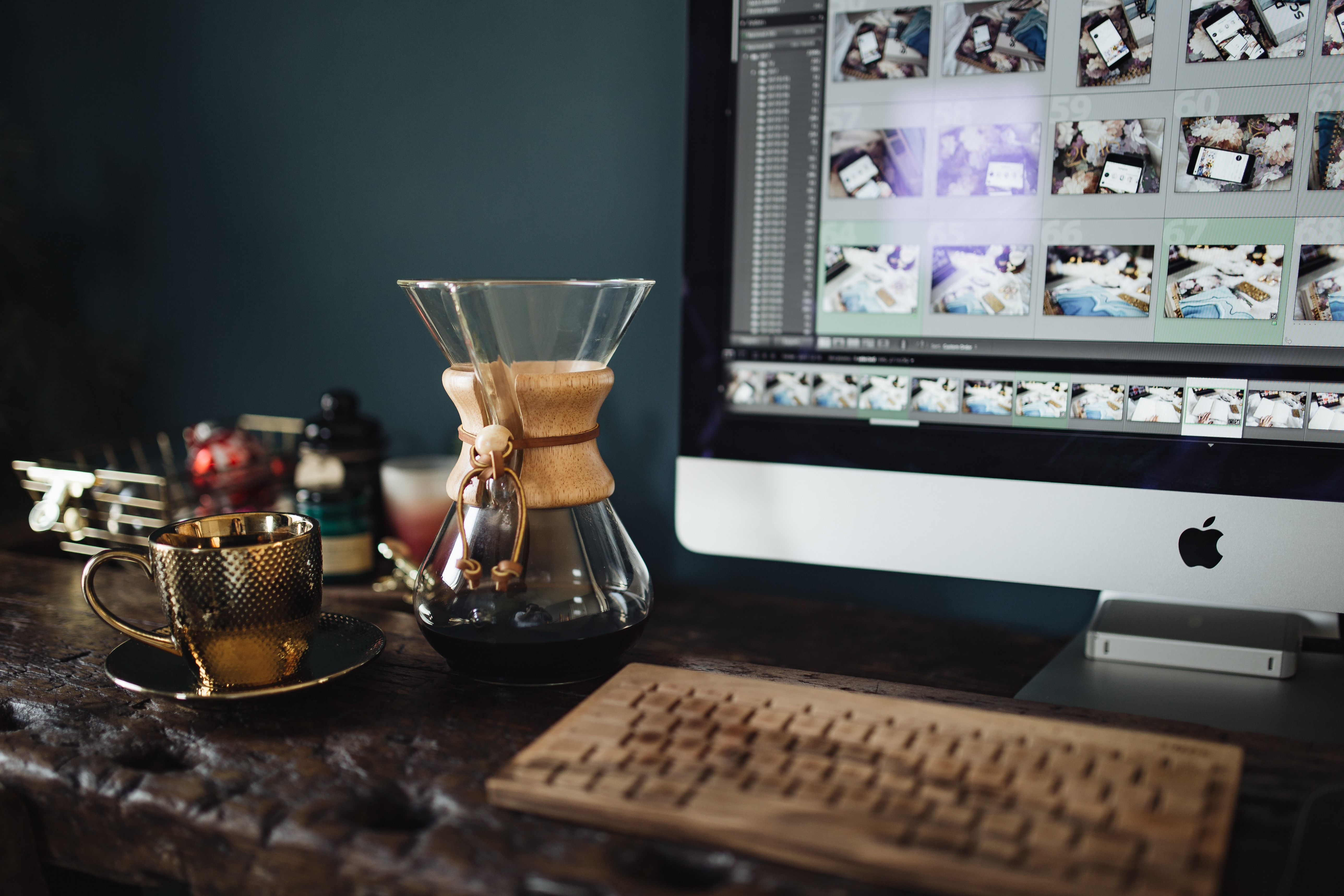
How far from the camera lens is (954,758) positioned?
42 cm

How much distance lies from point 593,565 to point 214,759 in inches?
8.7

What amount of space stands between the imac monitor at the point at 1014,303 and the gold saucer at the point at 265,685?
0.90ft

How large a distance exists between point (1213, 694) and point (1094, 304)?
0.90 ft

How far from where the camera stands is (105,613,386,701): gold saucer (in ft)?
1.64

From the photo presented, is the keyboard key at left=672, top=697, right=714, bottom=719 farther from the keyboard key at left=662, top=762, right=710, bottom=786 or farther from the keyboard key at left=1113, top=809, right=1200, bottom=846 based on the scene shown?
the keyboard key at left=1113, top=809, right=1200, bottom=846

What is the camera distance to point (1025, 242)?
62 cm

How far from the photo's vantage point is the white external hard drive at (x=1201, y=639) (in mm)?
646

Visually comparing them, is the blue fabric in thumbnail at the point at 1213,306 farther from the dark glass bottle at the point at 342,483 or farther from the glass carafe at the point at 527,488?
the dark glass bottle at the point at 342,483

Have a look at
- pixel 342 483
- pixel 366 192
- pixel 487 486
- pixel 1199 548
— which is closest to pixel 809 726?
pixel 487 486

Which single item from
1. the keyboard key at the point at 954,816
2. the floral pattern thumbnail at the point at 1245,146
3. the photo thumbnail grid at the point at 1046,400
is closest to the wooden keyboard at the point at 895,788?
the keyboard key at the point at 954,816

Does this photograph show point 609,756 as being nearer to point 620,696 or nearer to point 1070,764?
point 620,696

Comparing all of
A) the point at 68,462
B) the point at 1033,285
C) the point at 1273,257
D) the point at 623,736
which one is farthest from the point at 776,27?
the point at 68,462

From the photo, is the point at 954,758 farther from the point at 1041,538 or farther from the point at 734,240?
the point at 734,240

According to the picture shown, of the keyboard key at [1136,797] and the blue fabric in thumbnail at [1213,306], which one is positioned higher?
the blue fabric in thumbnail at [1213,306]
